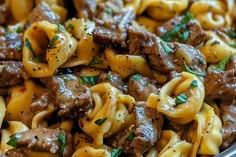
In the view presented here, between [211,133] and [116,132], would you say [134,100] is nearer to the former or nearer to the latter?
[116,132]

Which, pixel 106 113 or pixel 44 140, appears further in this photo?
pixel 106 113

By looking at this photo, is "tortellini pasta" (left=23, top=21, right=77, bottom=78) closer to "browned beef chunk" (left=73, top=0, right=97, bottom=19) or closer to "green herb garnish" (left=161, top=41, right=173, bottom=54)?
"browned beef chunk" (left=73, top=0, right=97, bottom=19)

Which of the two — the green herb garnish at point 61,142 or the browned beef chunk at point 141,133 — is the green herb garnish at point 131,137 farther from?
the green herb garnish at point 61,142

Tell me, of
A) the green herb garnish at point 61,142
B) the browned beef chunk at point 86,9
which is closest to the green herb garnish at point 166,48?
the browned beef chunk at point 86,9

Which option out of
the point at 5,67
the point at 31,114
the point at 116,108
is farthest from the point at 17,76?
the point at 116,108

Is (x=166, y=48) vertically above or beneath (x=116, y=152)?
above

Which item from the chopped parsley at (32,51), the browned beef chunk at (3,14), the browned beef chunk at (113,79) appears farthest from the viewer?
the browned beef chunk at (3,14)

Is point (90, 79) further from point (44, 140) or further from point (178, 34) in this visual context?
point (178, 34)

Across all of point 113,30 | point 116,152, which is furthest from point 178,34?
point 116,152
